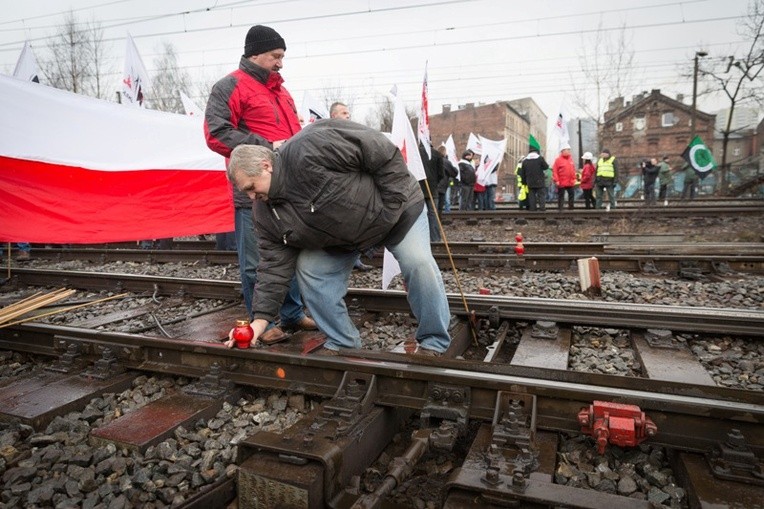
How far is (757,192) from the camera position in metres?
22.6

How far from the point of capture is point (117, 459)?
240 cm

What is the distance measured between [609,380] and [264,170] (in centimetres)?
207

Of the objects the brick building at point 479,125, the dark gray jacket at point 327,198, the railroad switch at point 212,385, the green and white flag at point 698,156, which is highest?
the brick building at point 479,125

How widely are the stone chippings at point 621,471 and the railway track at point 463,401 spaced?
49 mm

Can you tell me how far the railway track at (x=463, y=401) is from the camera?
196cm

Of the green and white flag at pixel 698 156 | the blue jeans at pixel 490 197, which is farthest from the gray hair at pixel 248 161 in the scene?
the green and white flag at pixel 698 156

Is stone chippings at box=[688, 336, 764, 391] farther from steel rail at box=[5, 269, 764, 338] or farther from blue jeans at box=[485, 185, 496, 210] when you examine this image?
blue jeans at box=[485, 185, 496, 210]

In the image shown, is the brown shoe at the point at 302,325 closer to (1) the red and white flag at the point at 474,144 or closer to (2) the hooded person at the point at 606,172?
(2) the hooded person at the point at 606,172

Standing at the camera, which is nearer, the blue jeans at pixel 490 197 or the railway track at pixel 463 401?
the railway track at pixel 463 401

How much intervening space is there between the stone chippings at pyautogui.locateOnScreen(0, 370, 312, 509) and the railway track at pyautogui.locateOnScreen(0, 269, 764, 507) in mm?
93

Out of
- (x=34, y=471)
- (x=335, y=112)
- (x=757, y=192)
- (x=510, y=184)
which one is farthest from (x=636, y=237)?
(x=510, y=184)

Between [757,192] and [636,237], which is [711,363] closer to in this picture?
[636,237]

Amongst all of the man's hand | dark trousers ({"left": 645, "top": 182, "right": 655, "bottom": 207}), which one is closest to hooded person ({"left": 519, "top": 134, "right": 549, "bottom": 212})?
dark trousers ({"left": 645, "top": 182, "right": 655, "bottom": 207})

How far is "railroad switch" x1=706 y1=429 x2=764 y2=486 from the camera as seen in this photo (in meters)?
1.90
